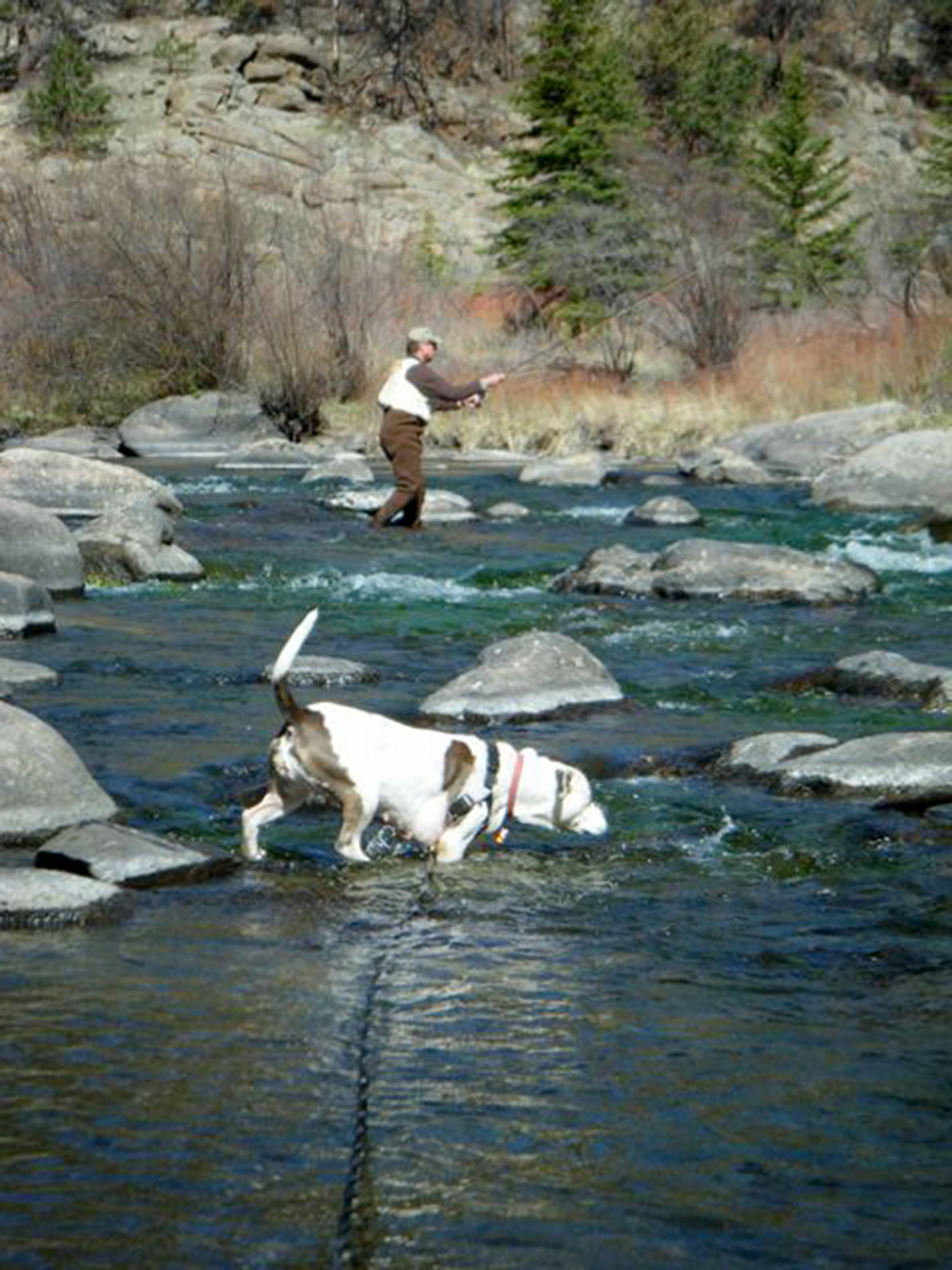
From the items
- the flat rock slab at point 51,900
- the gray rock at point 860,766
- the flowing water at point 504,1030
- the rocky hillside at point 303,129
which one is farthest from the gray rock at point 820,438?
the rocky hillside at point 303,129

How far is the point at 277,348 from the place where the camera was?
26359mm

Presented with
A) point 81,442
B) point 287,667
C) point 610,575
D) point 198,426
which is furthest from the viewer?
point 198,426

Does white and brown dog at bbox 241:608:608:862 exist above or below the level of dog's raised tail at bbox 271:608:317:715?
below

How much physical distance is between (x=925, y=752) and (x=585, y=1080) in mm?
3460

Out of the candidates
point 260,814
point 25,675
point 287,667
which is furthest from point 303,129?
point 287,667

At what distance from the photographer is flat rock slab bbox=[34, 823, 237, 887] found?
6422 millimetres

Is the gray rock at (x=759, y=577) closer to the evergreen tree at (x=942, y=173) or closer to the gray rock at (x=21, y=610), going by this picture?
the gray rock at (x=21, y=610)

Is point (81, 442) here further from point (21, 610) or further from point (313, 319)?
point (21, 610)

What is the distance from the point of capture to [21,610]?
11.6m

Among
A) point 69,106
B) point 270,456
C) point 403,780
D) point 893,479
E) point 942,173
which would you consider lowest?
point 270,456

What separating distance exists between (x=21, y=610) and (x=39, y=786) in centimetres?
460

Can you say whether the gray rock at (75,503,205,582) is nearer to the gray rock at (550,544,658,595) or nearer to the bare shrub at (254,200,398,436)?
the gray rock at (550,544,658,595)

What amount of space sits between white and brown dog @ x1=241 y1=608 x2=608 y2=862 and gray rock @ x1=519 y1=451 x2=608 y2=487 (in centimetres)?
1523

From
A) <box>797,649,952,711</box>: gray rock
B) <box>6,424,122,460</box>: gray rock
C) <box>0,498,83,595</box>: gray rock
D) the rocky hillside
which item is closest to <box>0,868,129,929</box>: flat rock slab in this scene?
<box>797,649,952,711</box>: gray rock
